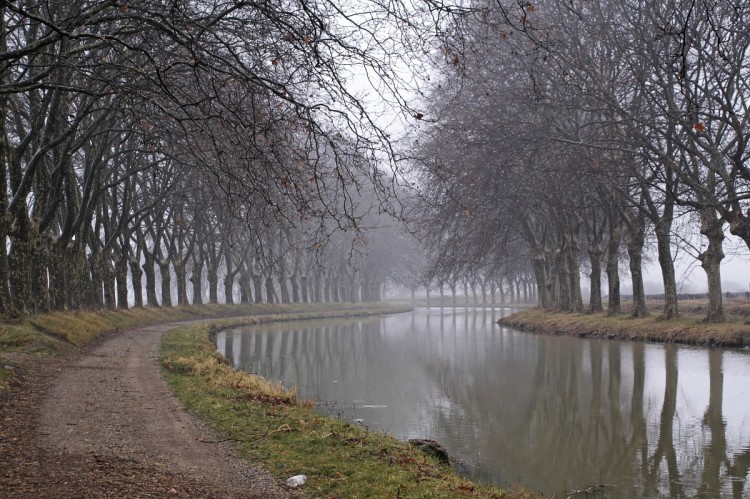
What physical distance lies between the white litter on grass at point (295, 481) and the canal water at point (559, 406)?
9.77 ft

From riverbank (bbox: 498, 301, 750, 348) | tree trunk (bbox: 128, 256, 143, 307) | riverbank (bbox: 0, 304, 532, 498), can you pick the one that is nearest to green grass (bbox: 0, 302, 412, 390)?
riverbank (bbox: 0, 304, 532, 498)

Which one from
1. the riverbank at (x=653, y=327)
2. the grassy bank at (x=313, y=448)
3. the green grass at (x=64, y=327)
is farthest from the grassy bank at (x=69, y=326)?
the riverbank at (x=653, y=327)

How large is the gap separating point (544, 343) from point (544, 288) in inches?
635

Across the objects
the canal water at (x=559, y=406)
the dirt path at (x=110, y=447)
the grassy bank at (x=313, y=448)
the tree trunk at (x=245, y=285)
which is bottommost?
the canal water at (x=559, y=406)

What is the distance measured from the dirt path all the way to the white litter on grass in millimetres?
151

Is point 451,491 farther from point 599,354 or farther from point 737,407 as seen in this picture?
point 599,354

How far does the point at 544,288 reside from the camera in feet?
147

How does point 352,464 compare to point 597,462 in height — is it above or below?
above

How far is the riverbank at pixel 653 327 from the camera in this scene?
77.6ft

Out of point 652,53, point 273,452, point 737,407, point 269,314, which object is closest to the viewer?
point 273,452

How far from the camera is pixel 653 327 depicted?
2755 cm

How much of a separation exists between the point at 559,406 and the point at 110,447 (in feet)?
31.7

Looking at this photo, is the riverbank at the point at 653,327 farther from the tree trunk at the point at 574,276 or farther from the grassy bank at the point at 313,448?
the grassy bank at the point at 313,448

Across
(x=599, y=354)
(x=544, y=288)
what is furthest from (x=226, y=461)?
(x=544, y=288)
